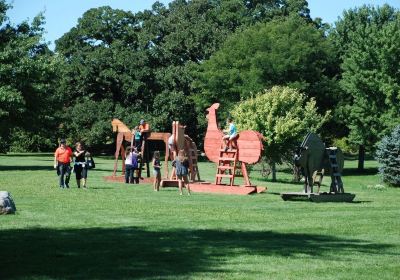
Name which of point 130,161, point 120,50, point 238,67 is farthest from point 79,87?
point 130,161

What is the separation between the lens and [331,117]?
2068 inches

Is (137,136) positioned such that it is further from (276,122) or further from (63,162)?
(276,122)

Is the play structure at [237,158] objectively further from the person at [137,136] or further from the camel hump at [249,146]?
the person at [137,136]

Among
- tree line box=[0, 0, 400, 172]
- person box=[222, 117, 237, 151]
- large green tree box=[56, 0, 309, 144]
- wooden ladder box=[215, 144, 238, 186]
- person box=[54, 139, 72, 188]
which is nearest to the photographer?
person box=[54, 139, 72, 188]

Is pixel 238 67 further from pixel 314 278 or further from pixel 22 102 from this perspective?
pixel 314 278

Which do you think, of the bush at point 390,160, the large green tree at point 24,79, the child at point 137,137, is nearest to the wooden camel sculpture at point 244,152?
the child at point 137,137

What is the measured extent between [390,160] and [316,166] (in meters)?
13.5

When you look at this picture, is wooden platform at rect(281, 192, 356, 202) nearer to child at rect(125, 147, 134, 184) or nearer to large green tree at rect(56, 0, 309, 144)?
child at rect(125, 147, 134, 184)

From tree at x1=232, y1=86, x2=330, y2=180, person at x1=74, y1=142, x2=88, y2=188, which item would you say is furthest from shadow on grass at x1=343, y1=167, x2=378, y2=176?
person at x1=74, y1=142, x2=88, y2=188

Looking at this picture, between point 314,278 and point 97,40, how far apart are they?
6601 cm

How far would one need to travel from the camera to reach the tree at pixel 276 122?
3962 centimetres

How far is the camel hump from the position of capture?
2673cm

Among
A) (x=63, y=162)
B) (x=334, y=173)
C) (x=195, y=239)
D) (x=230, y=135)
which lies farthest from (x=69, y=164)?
(x=195, y=239)

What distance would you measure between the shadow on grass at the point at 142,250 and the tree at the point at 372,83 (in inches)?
1384
